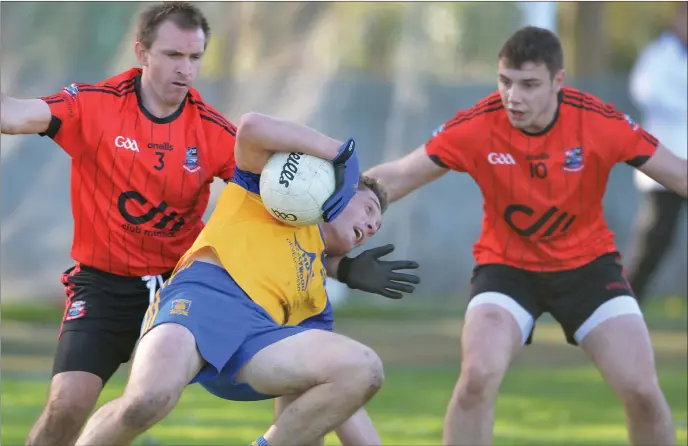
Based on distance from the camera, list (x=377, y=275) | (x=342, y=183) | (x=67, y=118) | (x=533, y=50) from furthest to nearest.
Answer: (x=533, y=50) → (x=67, y=118) → (x=377, y=275) → (x=342, y=183)

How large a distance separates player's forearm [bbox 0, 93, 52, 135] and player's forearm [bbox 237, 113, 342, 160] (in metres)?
1.11

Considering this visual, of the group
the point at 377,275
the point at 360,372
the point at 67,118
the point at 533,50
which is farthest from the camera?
the point at 533,50

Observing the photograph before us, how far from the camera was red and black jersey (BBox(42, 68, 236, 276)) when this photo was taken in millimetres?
5902

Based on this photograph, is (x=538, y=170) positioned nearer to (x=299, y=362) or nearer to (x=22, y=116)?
(x=299, y=362)

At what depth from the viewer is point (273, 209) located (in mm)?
5172

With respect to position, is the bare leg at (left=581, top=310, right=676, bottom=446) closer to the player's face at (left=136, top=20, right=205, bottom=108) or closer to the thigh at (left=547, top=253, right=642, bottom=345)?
the thigh at (left=547, top=253, right=642, bottom=345)

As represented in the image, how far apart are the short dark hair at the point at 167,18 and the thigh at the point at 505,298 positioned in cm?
191

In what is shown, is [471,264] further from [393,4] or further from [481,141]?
[481,141]

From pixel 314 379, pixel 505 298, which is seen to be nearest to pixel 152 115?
pixel 314 379

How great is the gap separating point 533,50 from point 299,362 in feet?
7.40

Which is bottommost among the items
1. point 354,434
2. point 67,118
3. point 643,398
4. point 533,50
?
point 354,434

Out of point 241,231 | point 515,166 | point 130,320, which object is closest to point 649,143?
point 515,166

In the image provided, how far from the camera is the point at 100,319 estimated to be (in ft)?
19.3

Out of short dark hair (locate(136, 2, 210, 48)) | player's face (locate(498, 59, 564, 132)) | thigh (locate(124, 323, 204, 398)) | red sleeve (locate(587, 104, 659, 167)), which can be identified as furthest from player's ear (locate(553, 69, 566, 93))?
thigh (locate(124, 323, 204, 398))
